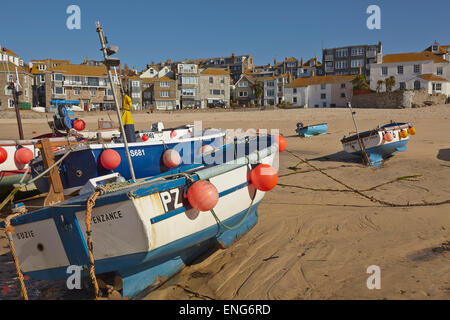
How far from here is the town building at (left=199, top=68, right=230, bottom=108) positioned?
69.7 meters

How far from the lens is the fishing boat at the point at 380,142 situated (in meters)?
12.7

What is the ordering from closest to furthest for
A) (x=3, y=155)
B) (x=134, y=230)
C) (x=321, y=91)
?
(x=134, y=230)
(x=3, y=155)
(x=321, y=91)

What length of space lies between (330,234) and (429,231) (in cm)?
171

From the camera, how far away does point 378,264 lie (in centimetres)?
508

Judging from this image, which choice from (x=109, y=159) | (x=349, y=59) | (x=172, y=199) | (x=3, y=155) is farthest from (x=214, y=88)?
(x=172, y=199)

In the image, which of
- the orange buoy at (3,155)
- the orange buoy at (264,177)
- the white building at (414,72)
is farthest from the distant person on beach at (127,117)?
the white building at (414,72)

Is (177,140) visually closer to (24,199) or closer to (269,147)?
(269,147)

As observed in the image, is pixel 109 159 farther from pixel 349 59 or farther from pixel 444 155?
pixel 349 59

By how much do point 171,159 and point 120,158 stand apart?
1.29 metres

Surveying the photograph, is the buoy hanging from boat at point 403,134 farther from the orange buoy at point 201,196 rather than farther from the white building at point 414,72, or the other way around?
the white building at point 414,72

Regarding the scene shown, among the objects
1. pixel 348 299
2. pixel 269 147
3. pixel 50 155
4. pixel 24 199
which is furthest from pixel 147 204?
pixel 24 199

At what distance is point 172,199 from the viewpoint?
16.0ft

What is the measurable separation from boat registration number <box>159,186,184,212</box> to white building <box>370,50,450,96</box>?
1989 inches

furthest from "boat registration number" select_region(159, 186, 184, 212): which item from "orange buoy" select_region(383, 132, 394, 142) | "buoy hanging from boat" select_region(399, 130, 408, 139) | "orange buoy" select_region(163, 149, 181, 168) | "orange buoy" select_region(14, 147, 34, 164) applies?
"buoy hanging from boat" select_region(399, 130, 408, 139)
